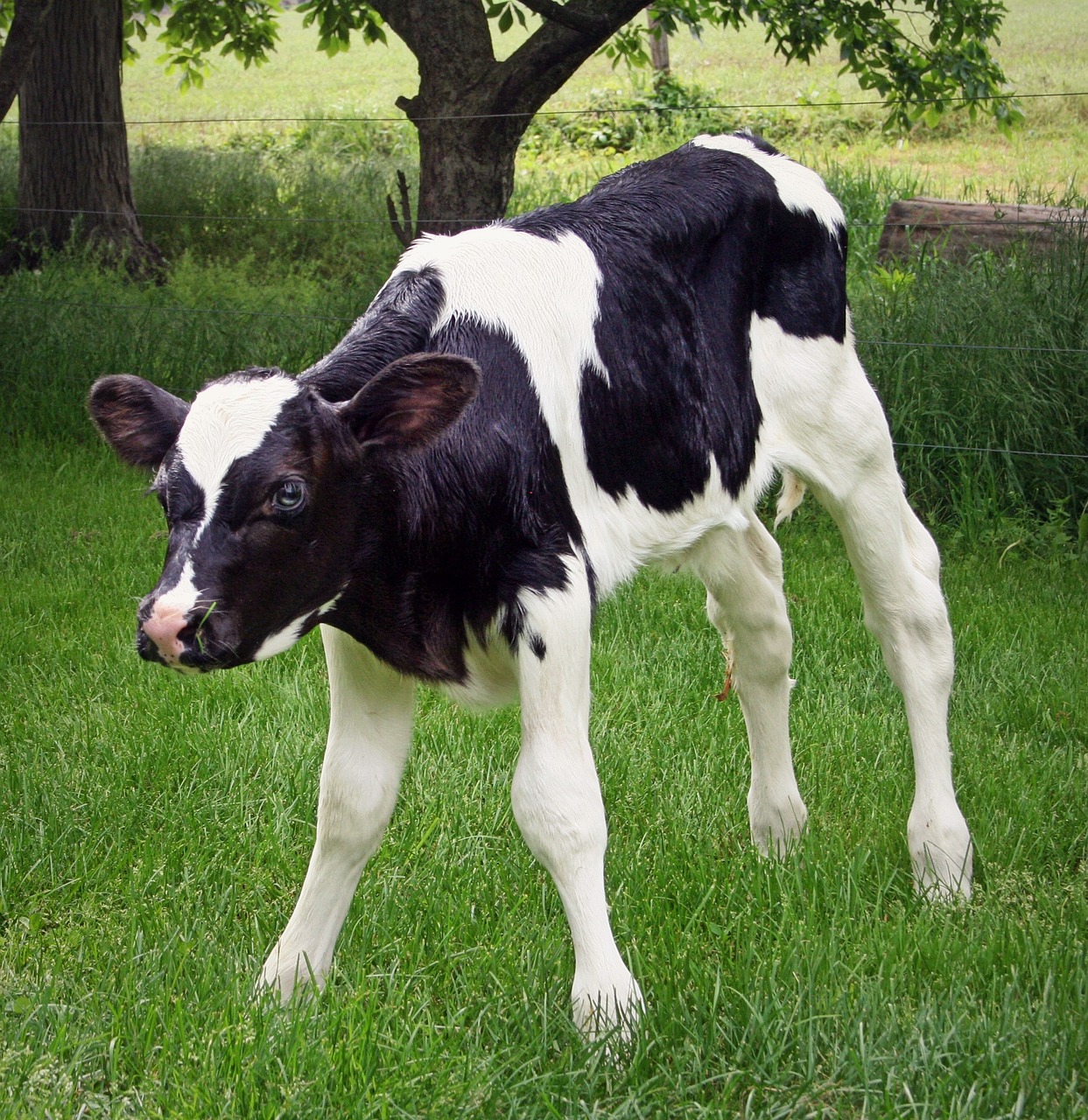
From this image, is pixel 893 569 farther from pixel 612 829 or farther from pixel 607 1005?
pixel 607 1005

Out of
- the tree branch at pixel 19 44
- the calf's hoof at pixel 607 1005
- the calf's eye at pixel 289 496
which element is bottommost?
the calf's hoof at pixel 607 1005

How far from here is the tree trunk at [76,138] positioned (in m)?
10.5

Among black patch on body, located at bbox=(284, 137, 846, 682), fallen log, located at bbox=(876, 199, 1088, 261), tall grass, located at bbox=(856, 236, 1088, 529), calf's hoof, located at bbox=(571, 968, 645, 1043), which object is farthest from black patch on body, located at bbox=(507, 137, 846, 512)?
fallen log, located at bbox=(876, 199, 1088, 261)

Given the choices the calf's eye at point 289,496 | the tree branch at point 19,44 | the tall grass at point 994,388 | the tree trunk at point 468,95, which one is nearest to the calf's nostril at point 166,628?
the calf's eye at point 289,496

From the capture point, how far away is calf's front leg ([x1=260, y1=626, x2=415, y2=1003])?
10.2 feet

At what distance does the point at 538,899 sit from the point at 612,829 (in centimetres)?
57

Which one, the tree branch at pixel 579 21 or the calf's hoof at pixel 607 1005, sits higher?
the tree branch at pixel 579 21

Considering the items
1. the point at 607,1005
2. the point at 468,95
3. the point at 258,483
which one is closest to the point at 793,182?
the point at 258,483

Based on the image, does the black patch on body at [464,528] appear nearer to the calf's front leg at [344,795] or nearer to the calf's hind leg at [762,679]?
the calf's front leg at [344,795]

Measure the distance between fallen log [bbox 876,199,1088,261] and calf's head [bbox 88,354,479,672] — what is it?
561cm

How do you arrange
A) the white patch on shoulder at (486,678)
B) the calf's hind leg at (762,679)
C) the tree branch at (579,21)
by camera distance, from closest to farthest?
the white patch on shoulder at (486,678)
the calf's hind leg at (762,679)
the tree branch at (579,21)

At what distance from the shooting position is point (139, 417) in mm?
2643

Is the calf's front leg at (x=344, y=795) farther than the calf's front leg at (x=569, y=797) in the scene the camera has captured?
Yes

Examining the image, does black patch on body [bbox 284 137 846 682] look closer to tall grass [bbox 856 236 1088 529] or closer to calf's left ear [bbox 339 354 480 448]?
calf's left ear [bbox 339 354 480 448]
